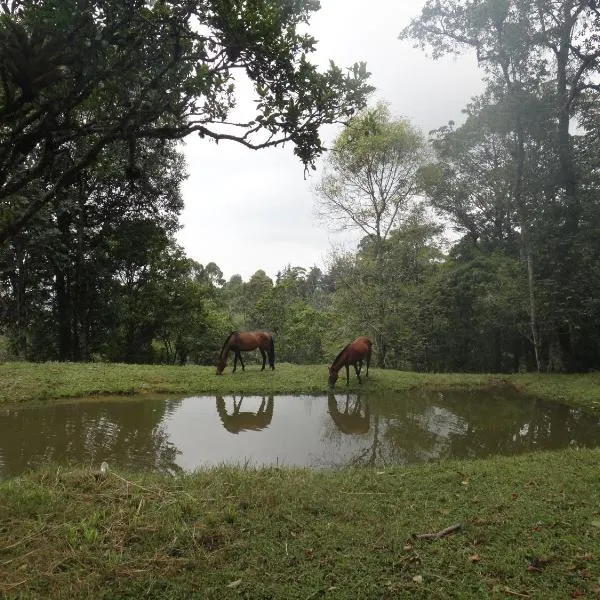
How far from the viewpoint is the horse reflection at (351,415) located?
9.24 meters

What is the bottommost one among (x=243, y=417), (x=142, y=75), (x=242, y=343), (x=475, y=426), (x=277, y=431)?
(x=475, y=426)

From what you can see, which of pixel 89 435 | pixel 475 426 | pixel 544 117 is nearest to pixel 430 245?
pixel 544 117

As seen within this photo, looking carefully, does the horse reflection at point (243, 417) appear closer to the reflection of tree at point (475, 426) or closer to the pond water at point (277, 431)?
the pond water at point (277, 431)

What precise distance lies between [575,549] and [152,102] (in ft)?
17.9

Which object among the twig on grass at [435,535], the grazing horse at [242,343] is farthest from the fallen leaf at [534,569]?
the grazing horse at [242,343]

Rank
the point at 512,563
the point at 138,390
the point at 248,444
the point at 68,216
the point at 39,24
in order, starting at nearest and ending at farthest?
the point at 39,24 → the point at 512,563 → the point at 248,444 → the point at 138,390 → the point at 68,216

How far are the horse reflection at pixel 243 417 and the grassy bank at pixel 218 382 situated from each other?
3.61ft

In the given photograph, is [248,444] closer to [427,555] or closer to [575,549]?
[427,555]

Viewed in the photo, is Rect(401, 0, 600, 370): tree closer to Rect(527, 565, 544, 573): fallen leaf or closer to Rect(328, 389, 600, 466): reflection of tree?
Rect(328, 389, 600, 466): reflection of tree

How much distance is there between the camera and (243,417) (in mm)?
9672

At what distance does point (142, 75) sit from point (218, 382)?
927 centimetres

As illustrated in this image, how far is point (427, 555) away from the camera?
3.79m

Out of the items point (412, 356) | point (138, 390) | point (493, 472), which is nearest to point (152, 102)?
point (493, 472)

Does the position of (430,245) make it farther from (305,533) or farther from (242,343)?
(305,533)
